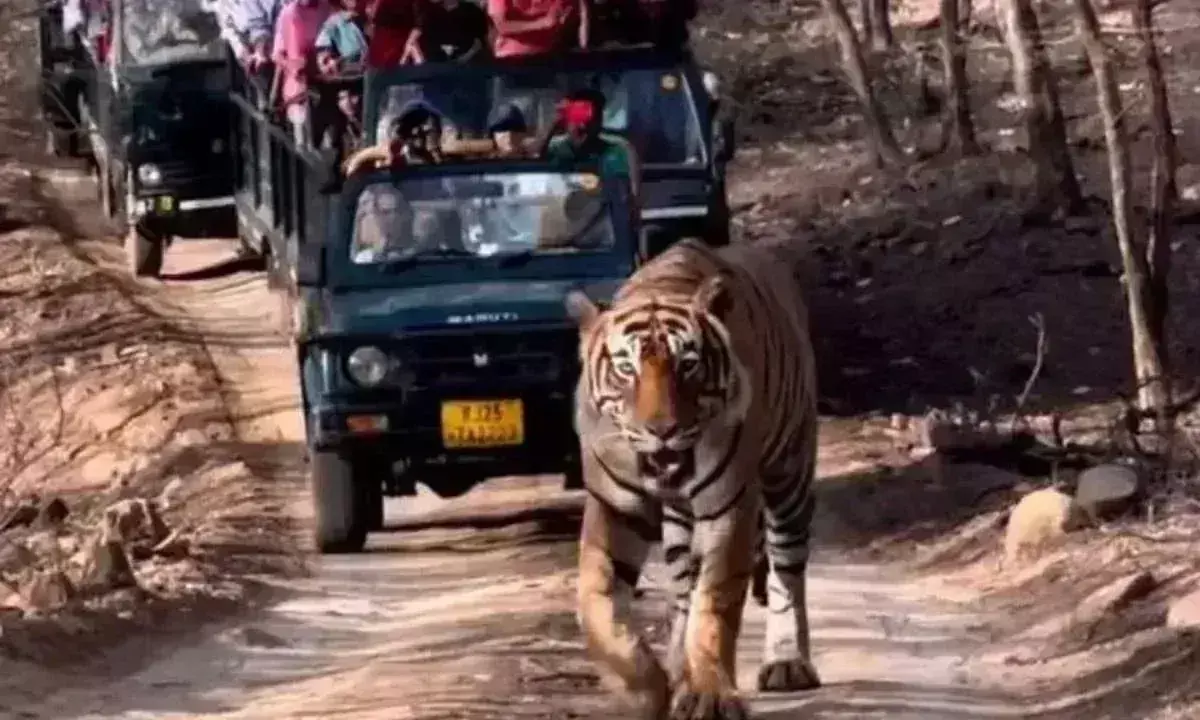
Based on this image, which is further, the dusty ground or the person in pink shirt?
the person in pink shirt

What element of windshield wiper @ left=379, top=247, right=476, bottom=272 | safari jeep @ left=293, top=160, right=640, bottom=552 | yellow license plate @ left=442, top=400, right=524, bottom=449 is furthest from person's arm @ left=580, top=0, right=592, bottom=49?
yellow license plate @ left=442, top=400, right=524, bottom=449

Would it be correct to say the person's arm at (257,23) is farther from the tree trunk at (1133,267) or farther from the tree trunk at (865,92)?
the tree trunk at (1133,267)

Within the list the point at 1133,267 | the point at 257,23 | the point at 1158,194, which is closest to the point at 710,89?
the point at 1158,194

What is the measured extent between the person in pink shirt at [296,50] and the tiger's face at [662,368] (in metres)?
9.37

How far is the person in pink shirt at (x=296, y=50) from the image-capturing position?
→ 1808 cm

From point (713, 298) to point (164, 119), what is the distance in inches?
556

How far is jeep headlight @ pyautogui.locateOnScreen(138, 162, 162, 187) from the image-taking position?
72.4 feet

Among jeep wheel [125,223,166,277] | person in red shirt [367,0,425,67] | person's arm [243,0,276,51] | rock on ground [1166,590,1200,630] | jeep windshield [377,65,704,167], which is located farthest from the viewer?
jeep wheel [125,223,166,277]

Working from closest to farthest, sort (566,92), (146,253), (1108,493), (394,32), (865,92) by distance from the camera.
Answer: (1108,493)
(566,92)
(394,32)
(146,253)
(865,92)

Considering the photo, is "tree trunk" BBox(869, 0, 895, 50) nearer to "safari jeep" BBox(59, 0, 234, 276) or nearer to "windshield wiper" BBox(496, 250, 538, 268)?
"safari jeep" BBox(59, 0, 234, 276)

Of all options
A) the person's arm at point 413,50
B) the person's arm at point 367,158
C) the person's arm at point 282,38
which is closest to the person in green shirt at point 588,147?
the person's arm at point 367,158

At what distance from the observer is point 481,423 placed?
12.5m

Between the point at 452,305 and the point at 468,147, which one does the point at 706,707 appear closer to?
the point at 452,305

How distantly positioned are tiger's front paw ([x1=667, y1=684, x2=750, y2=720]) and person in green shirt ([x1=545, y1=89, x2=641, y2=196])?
538 cm
